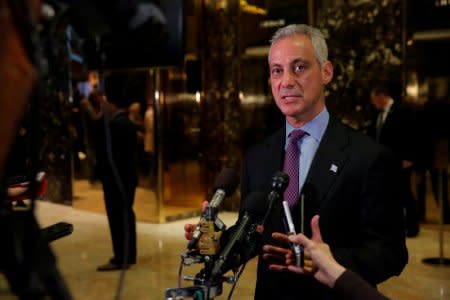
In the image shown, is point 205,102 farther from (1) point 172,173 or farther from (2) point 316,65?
(2) point 316,65

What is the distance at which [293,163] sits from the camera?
5.59 ft

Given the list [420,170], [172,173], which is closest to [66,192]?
[172,173]

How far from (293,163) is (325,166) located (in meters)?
0.12

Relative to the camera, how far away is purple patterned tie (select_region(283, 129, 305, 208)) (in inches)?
65.0

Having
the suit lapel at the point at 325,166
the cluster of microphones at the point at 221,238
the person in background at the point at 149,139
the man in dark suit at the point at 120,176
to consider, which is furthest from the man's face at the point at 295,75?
the person in background at the point at 149,139

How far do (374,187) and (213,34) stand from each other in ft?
19.6

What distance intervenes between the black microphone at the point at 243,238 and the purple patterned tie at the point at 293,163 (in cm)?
30

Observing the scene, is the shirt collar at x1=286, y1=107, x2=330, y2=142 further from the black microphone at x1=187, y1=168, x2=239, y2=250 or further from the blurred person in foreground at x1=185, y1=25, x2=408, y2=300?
the black microphone at x1=187, y1=168, x2=239, y2=250

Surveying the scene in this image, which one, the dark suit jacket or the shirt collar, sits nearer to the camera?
the dark suit jacket

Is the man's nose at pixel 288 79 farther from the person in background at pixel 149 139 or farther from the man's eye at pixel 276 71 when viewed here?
the person in background at pixel 149 139

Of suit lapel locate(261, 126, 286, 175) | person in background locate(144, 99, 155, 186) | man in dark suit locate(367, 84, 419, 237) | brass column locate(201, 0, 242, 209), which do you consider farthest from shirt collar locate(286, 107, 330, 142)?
brass column locate(201, 0, 242, 209)

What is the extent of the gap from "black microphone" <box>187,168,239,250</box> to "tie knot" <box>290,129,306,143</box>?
11.8 inches

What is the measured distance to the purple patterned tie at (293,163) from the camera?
65.0 inches

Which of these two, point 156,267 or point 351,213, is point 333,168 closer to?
point 351,213
